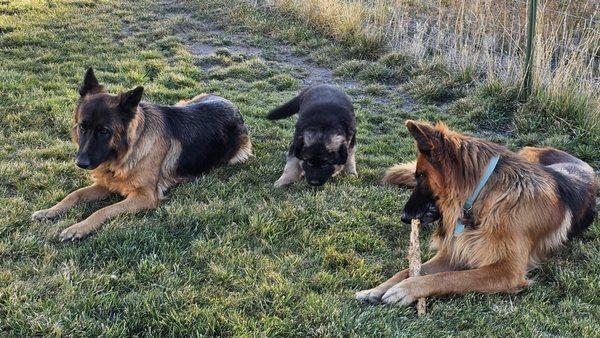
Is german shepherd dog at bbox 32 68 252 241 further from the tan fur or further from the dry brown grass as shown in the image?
the dry brown grass

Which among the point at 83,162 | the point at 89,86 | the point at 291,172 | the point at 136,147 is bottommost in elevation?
the point at 291,172

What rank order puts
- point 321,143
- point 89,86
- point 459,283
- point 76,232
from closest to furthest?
1. point 459,283
2. point 76,232
3. point 89,86
4. point 321,143

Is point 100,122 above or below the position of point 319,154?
above

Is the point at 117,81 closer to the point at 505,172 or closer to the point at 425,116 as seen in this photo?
the point at 425,116

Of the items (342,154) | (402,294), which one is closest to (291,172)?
(342,154)

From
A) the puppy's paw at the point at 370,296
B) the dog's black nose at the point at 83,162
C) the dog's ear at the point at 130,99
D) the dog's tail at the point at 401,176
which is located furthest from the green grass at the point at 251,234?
the dog's ear at the point at 130,99

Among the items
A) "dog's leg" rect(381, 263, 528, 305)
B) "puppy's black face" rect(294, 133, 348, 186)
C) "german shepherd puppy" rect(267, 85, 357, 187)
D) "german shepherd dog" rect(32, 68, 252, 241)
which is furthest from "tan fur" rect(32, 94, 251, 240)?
"dog's leg" rect(381, 263, 528, 305)

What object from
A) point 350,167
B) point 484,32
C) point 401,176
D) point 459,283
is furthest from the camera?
point 484,32

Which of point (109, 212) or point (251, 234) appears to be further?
point (109, 212)

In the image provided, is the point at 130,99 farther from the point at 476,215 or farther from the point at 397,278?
the point at 476,215

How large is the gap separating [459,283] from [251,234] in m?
1.69

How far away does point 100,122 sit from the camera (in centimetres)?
451

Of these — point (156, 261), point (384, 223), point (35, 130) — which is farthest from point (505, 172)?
point (35, 130)

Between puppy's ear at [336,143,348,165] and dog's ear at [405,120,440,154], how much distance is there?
6.41ft
